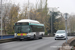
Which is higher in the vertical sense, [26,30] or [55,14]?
[55,14]

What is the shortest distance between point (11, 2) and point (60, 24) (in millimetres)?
28701

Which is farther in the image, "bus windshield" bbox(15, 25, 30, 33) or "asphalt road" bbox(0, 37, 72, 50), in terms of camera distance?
"bus windshield" bbox(15, 25, 30, 33)

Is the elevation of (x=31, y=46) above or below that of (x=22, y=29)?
below

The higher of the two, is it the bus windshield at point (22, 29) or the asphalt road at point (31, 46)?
the bus windshield at point (22, 29)

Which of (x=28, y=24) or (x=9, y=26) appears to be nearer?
(x=28, y=24)

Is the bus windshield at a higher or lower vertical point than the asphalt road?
higher

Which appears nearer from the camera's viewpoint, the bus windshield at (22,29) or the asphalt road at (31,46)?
the asphalt road at (31,46)

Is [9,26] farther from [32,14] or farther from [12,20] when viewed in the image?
[32,14]

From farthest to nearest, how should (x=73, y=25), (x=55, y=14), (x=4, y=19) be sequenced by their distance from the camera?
(x=73, y=25), (x=55, y=14), (x=4, y=19)

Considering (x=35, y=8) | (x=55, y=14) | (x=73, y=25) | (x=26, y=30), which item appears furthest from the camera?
(x=73, y=25)

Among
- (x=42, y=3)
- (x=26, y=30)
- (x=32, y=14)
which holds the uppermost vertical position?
(x=42, y=3)

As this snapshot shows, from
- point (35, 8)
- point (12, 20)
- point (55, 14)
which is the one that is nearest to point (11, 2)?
point (12, 20)

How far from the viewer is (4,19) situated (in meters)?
45.6

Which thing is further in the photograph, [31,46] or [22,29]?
[22,29]
